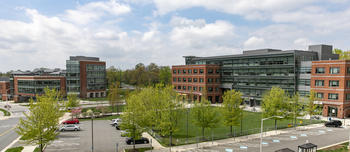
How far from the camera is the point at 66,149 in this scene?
28969 mm

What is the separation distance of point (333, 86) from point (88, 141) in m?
54.8

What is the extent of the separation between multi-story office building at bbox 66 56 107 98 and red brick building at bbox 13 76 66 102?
380 centimetres

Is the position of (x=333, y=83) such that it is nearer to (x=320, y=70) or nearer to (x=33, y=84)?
(x=320, y=70)

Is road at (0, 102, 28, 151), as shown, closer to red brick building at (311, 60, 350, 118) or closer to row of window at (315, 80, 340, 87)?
red brick building at (311, 60, 350, 118)

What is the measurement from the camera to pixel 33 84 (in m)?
82.0

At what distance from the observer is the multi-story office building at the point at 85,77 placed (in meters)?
87.3

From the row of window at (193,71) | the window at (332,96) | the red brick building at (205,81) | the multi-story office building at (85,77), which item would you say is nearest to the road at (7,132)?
the multi-story office building at (85,77)

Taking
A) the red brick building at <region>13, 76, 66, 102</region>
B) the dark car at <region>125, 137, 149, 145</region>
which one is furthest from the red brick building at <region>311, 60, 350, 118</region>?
the red brick building at <region>13, 76, 66, 102</region>

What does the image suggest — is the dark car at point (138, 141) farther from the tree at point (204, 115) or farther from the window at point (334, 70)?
the window at point (334, 70)

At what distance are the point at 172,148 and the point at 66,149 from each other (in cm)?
1472

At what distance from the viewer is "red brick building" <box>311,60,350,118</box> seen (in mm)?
48188

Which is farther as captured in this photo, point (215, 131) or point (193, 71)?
point (193, 71)

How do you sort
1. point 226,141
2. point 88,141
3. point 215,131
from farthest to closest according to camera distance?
point 215,131 < point 88,141 < point 226,141

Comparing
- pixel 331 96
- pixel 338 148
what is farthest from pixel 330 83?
pixel 338 148
